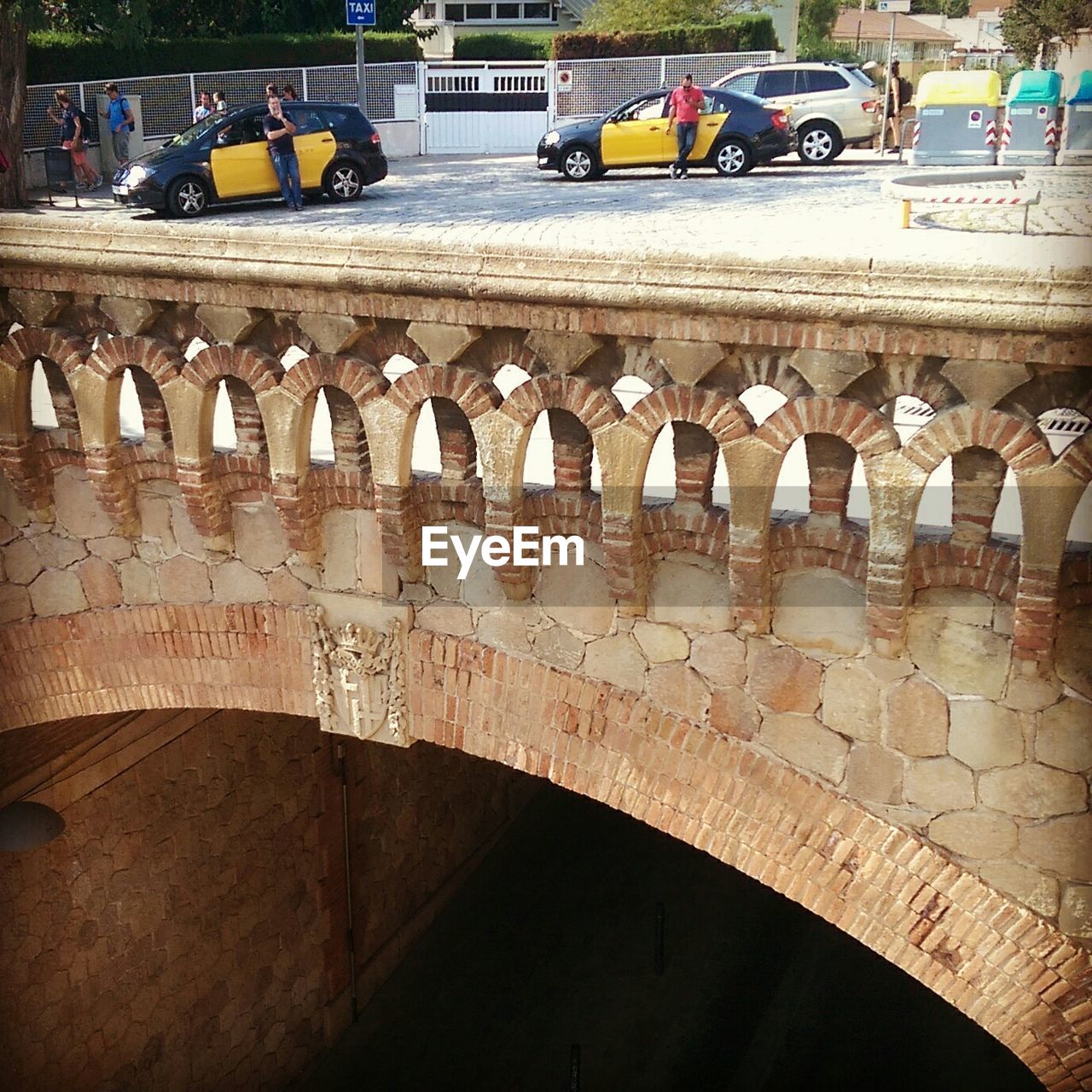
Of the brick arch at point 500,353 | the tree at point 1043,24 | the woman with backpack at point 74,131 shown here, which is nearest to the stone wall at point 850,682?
the brick arch at point 500,353

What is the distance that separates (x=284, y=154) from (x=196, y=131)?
0.88m

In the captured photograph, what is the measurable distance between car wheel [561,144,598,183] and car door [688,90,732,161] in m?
1.19

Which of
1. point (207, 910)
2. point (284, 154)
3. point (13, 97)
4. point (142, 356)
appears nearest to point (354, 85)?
point (284, 154)

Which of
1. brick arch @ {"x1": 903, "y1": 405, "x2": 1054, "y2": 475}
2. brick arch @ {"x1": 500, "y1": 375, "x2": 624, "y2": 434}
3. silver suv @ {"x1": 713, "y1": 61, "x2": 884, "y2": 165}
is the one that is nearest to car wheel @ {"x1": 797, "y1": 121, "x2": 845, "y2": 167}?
silver suv @ {"x1": 713, "y1": 61, "x2": 884, "y2": 165}

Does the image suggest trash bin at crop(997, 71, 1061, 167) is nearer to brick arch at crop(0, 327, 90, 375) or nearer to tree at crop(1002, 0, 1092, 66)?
tree at crop(1002, 0, 1092, 66)

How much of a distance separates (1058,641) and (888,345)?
1097 mm

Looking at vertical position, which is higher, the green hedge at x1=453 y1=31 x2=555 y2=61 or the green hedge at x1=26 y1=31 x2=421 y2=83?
the green hedge at x1=453 y1=31 x2=555 y2=61

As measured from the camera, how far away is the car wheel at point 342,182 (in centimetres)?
1329

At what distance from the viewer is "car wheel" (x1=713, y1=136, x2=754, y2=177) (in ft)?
49.4

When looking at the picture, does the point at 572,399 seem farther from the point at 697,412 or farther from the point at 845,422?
the point at 845,422

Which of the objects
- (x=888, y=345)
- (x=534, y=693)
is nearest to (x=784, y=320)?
(x=888, y=345)

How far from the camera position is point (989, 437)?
13.0 feet

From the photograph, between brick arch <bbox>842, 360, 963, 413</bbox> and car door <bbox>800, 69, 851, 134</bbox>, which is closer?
brick arch <bbox>842, 360, 963, 413</bbox>

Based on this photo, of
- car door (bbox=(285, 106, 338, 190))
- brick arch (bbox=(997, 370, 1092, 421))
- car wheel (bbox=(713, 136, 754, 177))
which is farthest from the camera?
car wheel (bbox=(713, 136, 754, 177))
